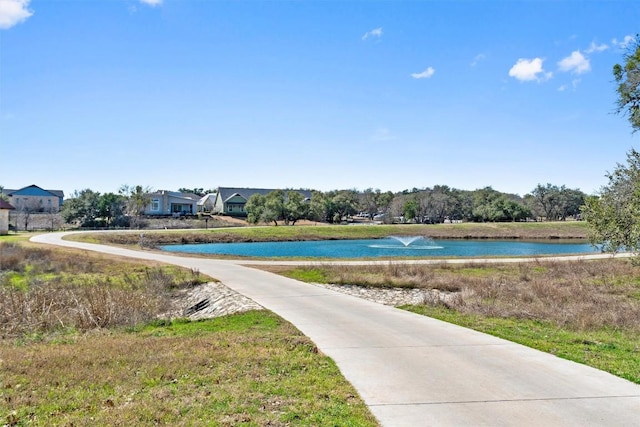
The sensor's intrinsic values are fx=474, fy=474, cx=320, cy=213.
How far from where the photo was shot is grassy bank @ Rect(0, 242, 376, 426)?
5812 millimetres

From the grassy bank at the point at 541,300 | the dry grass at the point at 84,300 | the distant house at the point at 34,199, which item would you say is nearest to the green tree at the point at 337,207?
the distant house at the point at 34,199

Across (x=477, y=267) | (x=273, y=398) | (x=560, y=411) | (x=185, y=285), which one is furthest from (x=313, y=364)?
(x=477, y=267)

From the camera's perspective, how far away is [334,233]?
66500 millimetres

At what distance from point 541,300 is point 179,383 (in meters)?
13.2

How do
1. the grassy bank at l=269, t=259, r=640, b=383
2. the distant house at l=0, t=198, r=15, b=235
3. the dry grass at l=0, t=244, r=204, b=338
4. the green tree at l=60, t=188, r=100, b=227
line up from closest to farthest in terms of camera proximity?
the grassy bank at l=269, t=259, r=640, b=383 → the dry grass at l=0, t=244, r=204, b=338 → the distant house at l=0, t=198, r=15, b=235 → the green tree at l=60, t=188, r=100, b=227

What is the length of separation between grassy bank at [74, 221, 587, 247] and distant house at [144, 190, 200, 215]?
103 ft

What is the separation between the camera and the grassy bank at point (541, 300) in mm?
9438

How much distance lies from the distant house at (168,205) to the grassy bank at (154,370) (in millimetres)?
77590

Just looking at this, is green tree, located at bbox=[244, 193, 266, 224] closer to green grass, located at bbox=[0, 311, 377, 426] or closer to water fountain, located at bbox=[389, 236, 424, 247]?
water fountain, located at bbox=[389, 236, 424, 247]

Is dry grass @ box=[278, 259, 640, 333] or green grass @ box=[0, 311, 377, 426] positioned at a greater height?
green grass @ box=[0, 311, 377, 426]

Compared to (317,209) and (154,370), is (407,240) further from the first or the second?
(154,370)

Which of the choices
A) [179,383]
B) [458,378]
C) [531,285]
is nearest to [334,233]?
[531,285]

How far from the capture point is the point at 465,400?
6.24m

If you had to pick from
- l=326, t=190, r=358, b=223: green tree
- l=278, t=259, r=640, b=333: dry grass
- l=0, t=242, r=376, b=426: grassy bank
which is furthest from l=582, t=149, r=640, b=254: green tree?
l=326, t=190, r=358, b=223: green tree
